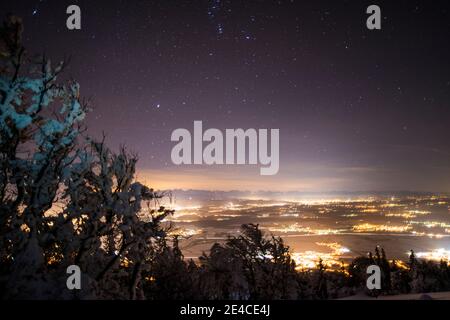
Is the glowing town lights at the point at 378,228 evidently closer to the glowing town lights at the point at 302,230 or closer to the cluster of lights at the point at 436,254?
the glowing town lights at the point at 302,230

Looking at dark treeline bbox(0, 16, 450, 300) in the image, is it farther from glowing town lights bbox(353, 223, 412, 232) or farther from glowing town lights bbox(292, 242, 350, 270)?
glowing town lights bbox(353, 223, 412, 232)

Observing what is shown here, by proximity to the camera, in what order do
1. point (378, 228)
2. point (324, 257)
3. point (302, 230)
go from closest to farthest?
point (324, 257)
point (302, 230)
point (378, 228)

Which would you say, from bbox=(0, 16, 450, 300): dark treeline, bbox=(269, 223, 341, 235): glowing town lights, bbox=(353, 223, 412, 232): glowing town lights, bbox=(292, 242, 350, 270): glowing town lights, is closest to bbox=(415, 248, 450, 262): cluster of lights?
bbox=(292, 242, 350, 270): glowing town lights

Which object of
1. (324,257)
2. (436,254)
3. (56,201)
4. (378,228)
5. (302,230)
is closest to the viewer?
(56,201)

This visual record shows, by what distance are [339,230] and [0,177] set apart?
9443 centimetres

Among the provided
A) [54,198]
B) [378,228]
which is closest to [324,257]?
[378,228]

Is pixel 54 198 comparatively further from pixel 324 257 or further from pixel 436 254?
pixel 436 254

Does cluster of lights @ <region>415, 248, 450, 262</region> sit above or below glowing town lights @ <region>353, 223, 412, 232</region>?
below

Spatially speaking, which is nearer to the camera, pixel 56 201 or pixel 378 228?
pixel 56 201

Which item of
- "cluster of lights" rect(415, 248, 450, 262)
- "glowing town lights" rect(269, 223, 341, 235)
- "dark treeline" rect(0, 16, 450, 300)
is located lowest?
"cluster of lights" rect(415, 248, 450, 262)

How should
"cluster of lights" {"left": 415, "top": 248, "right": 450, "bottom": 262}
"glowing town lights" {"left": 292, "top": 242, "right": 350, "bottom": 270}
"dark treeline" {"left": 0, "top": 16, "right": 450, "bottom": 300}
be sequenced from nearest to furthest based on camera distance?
"dark treeline" {"left": 0, "top": 16, "right": 450, "bottom": 300}, "glowing town lights" {"left": 292, "top": 242, "right": 350, "bottom": 270}, "cluster of lights" {"left": 415, "top": 248, "right": 450, "bottom": 262}

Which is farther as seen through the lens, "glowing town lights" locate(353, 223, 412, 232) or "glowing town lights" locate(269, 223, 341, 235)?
"glowing town lights" locate(353, 223, 412, 232)

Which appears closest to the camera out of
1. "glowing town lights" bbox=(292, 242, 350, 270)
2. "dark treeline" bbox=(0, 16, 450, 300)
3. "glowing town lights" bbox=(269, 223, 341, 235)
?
"dark treeline" bbox=(0, 16, 450, 300)
